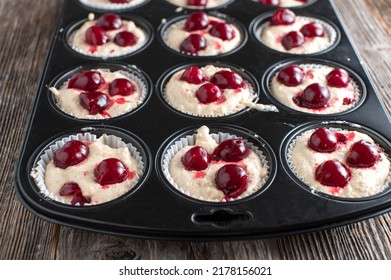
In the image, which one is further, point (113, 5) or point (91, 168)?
point (113, 5)

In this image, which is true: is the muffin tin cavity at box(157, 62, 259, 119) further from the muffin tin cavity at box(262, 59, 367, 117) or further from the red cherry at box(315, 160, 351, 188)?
the red cherry at box(315, 160, 351, 188)

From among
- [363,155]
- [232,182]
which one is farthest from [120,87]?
[363,155]

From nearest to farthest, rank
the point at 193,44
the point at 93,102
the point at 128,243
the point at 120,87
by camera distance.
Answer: the point at 128,243, the point at 93,102, the point at 120,87, the point at 193,44

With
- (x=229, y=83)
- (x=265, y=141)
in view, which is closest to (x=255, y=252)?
(x=265, y=141)

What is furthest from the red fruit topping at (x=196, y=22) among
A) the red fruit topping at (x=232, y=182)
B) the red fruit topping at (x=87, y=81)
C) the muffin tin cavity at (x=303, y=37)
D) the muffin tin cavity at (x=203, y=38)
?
the red fruit topping at (x=232, y=182)

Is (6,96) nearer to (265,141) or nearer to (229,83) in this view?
(229,83)

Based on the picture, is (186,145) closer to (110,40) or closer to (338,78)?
(338,78)

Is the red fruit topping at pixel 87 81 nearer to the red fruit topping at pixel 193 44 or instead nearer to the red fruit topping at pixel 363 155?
→ the red fruit topping at pixel 193 44
